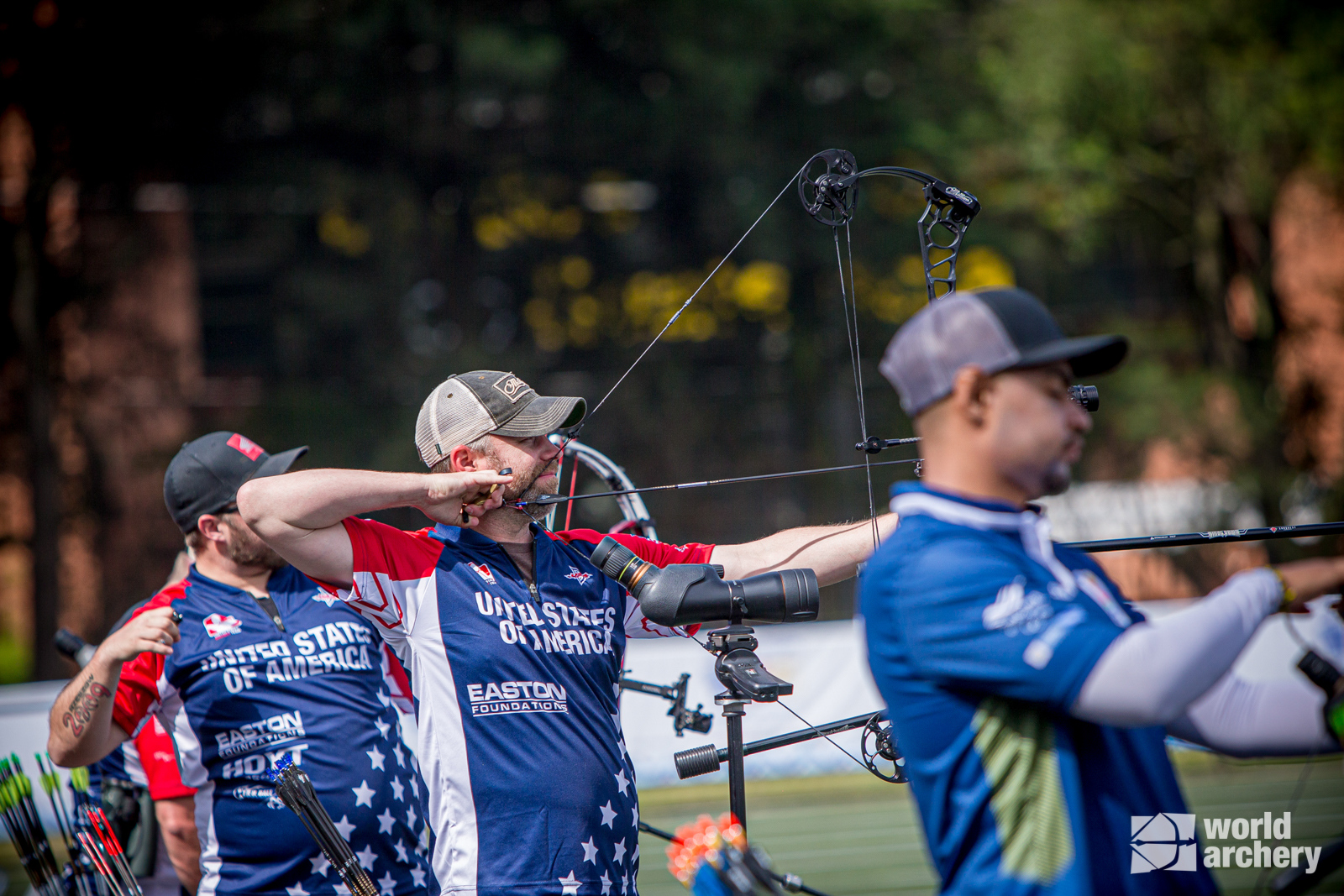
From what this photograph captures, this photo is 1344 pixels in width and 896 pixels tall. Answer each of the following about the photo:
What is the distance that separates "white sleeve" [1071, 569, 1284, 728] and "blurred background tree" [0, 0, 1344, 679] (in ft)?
52.0

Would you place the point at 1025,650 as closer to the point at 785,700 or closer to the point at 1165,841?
the point at 1165,841

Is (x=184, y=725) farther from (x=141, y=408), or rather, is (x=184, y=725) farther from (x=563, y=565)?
(x=141, y=408)

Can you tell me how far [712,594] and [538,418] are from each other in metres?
0.67

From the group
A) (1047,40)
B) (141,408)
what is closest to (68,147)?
(141,408)

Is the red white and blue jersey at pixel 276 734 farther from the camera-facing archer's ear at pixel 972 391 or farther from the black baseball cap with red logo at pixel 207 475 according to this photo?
the camera-facing archer's ear at pixel 972 391

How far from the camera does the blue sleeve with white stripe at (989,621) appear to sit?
163 centimetres

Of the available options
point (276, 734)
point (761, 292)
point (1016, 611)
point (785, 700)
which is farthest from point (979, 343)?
point (761, 292)

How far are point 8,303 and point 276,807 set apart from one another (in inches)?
705

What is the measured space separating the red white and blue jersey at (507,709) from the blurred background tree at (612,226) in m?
14.9

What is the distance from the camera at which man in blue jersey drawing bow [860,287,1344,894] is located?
1.65 metres

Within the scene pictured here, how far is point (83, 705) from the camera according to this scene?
3.22 metres

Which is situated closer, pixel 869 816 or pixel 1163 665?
pixel 1163 665

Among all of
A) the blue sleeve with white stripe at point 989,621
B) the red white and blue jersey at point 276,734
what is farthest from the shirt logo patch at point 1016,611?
the red white and blue jersey at point 276,734

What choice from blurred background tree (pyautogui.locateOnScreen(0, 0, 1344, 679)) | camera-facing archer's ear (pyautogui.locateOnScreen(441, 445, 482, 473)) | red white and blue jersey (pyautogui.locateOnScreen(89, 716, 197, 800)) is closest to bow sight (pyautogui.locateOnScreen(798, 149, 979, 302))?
camera-facing archer's ear (pyautogui.locateOnScreen(441, 445, 482, 473))
